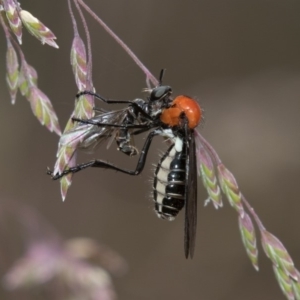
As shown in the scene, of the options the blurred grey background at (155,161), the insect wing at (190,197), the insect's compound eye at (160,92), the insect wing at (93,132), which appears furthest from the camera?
the blurred grey background at (155,161)

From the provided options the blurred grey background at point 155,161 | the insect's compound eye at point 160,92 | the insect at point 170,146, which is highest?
the insect's compound eye at point 160,92

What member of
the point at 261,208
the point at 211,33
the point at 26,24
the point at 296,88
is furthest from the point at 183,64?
the point at 26,24

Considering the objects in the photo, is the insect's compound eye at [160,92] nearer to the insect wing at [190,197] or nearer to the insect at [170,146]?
the insect at [170,146]

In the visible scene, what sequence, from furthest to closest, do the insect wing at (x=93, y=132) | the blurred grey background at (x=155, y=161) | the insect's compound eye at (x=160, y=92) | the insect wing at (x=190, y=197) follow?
the blurred grey background at (x=155, y=161)
the insect's compound eye at (x=160, y=92)
the insect wing at (x=190, y=197)
the insect wing at (x=93, y=132)

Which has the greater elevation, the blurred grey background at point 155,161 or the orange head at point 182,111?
the orange head at point 182,111

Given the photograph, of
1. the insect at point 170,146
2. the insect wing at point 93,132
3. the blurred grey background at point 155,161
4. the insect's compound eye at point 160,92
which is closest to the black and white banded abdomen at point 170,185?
the insect at point 170,146

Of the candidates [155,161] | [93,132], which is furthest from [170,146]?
[155,161]

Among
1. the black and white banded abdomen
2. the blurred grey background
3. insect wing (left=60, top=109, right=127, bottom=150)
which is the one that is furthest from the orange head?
the blurred grey background

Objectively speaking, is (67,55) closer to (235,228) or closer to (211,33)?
(211,33)
